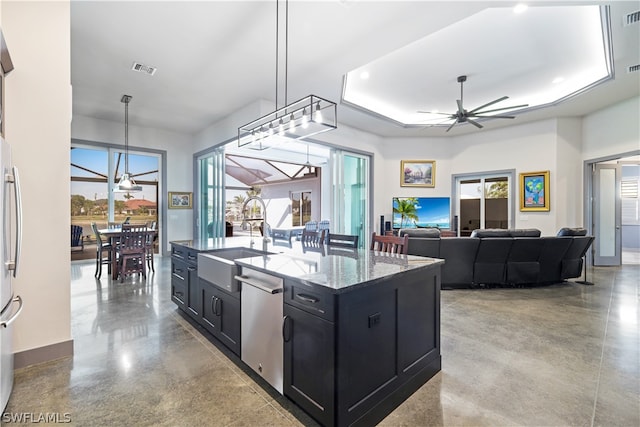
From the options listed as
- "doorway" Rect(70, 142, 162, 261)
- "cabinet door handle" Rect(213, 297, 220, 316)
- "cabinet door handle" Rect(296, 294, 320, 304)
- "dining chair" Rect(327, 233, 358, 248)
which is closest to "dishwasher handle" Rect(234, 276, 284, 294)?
"cabinet door handle" Rect(296, 294, 320, 304)

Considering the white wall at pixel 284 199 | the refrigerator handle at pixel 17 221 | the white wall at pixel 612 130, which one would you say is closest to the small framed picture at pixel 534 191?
the white wall at pixel 612 130

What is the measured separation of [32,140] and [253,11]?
7.50 ft

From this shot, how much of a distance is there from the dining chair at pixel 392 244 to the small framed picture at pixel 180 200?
618 cm

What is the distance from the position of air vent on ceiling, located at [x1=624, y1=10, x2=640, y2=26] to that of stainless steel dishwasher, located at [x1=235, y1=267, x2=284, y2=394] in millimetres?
4619

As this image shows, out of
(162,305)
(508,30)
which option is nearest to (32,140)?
(162,305)

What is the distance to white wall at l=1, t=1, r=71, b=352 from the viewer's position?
2.33 meters

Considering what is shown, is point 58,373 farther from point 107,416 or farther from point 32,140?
point 32,140

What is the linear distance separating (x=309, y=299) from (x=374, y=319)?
1.31ft

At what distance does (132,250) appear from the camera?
5.24 metres

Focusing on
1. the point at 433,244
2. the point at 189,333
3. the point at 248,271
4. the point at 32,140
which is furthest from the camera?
the point at 433,244

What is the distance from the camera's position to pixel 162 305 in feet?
12.5

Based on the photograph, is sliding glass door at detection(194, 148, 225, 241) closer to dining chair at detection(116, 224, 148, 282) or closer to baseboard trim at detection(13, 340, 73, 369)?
dining chair at detection(116, 224, 148, 282)

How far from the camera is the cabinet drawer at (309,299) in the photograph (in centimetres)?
157

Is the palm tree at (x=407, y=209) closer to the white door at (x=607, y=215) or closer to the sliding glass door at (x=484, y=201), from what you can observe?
the sliding glass door at (x=484, y=201)
